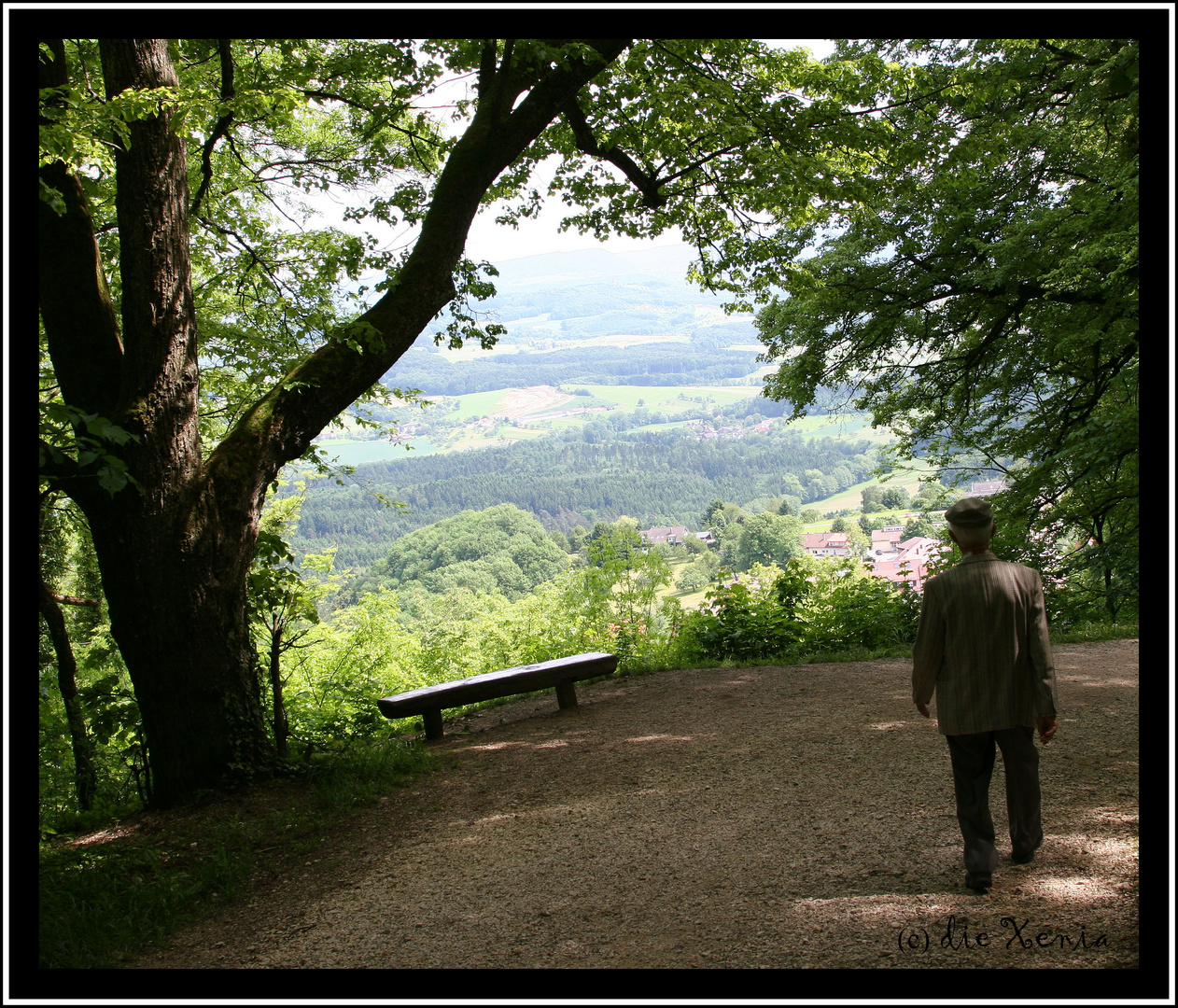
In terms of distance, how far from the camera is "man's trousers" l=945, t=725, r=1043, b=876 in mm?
3191

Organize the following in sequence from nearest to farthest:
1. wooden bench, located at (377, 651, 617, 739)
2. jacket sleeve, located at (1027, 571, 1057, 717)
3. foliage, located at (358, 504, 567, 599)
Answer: jacket sleeve, located at (1027, 571, 1057, 717), wooden bench, located at (377, 651, 617, 739), foliage, located at (358, 504, 567, 599)

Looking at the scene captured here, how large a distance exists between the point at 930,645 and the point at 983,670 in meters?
0.22

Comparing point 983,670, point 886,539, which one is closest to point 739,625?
point 983,670

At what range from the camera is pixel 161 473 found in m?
4.93

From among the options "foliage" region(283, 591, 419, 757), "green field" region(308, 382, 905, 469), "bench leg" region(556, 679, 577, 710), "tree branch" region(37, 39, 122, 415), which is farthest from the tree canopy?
"green field" region(308, 382, 905, 469)

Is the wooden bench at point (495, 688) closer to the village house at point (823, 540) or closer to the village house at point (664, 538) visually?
the village house at point (664, 538)

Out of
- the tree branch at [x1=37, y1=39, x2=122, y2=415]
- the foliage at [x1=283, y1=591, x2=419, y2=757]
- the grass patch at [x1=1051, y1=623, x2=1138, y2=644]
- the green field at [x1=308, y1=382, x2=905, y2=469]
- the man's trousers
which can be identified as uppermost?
the green field at [x1=308, y1=382, x2=905, y2=469]

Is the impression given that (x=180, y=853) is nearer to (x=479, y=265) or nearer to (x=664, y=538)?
(x=479, y=265)

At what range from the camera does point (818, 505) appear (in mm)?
54969

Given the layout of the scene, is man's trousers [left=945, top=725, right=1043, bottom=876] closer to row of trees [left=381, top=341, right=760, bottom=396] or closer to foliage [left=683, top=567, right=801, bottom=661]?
foliage [left=683, top=567, right=801, bottom=661]

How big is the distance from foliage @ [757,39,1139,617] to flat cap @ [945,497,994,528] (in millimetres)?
4112

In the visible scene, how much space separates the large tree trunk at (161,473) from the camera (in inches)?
193
